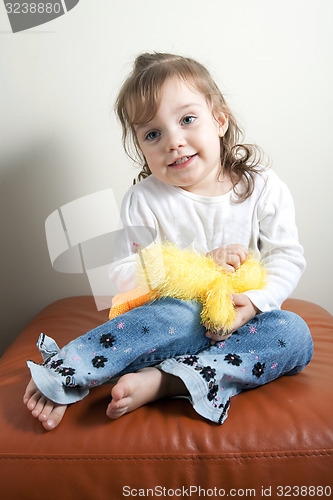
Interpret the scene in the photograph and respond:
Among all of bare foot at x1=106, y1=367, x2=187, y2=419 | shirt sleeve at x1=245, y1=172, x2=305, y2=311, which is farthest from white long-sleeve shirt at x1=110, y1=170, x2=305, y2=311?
bare foot at x1=106, y1=367, x2=187, y2=419

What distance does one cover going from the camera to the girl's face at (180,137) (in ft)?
3.54

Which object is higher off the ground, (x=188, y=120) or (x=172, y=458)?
(x=188, y=120)

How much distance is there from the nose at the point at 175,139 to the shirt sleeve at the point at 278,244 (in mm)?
244

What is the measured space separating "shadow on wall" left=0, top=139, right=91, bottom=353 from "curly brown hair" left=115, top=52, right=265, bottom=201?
38 centimetres

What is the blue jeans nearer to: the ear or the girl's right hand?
the girl's right hand

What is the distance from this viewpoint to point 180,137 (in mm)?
1079

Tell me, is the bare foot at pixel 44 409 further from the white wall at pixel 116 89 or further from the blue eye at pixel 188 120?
the white wall at pixel 116 89

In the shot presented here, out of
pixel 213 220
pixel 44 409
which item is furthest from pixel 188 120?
pixel 44 409

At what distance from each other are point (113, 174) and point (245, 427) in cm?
90

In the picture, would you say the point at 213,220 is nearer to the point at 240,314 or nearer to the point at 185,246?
the point at 185,246

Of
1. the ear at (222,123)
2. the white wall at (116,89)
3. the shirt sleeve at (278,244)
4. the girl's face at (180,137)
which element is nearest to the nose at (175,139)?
the girl's face at (180,137)

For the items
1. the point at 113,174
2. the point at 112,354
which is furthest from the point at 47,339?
the point at 113,174

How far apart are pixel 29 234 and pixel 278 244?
774 millimetres

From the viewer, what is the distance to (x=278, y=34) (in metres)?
1.41
